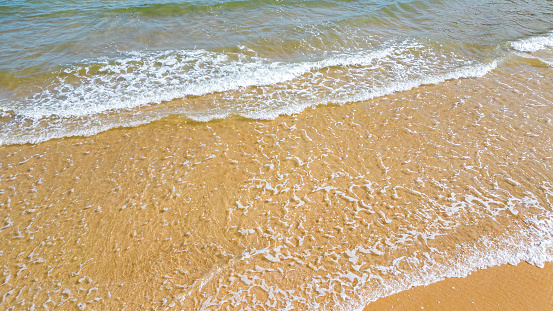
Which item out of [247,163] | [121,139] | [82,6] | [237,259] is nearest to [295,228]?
[237,259]

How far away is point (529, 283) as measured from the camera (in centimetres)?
422

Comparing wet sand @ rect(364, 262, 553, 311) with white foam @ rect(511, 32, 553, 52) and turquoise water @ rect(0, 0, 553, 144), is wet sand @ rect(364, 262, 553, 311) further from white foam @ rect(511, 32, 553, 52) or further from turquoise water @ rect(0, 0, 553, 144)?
white foam @ rect(511, 32, 553, 52)

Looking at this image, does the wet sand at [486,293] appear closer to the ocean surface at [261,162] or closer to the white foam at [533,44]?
the ocean surface at [261,162]

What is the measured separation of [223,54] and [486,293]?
849cm

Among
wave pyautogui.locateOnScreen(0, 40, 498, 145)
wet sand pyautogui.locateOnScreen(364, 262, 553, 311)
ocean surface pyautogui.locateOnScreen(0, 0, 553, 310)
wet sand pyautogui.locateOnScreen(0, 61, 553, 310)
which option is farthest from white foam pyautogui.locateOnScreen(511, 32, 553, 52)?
Answer: wet sand pyautogui.locateOnScreen(364, 262, 553, 311)

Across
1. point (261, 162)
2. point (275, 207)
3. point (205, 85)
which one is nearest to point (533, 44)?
point (261, 162)

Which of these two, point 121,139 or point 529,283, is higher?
point 121,139

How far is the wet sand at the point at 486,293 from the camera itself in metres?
3.94

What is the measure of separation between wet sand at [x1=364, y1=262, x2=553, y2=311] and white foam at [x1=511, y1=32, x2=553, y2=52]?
9.08 metres

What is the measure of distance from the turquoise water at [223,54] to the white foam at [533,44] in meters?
0.18

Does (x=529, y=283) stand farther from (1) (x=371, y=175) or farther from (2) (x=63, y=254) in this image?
(2) (x=63, y=254)

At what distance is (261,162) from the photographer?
19.7 feet

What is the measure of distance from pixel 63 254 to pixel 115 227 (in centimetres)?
75

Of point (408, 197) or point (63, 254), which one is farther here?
point (408, 197)
